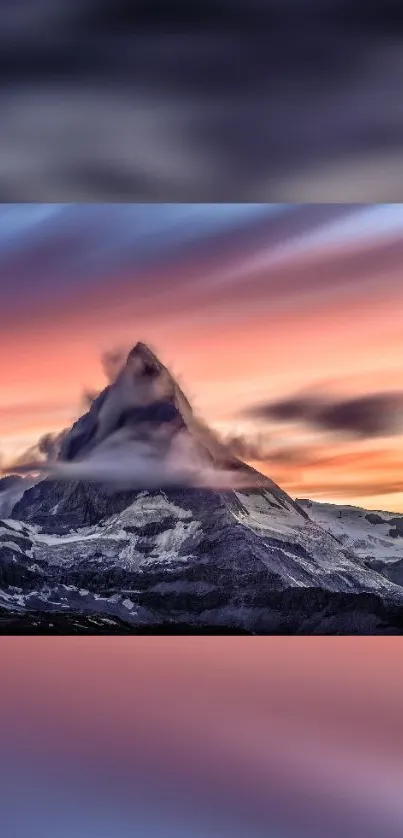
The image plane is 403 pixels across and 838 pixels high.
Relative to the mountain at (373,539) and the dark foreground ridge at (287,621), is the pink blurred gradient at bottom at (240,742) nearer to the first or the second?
the dark foreground ridge at (287,621)
